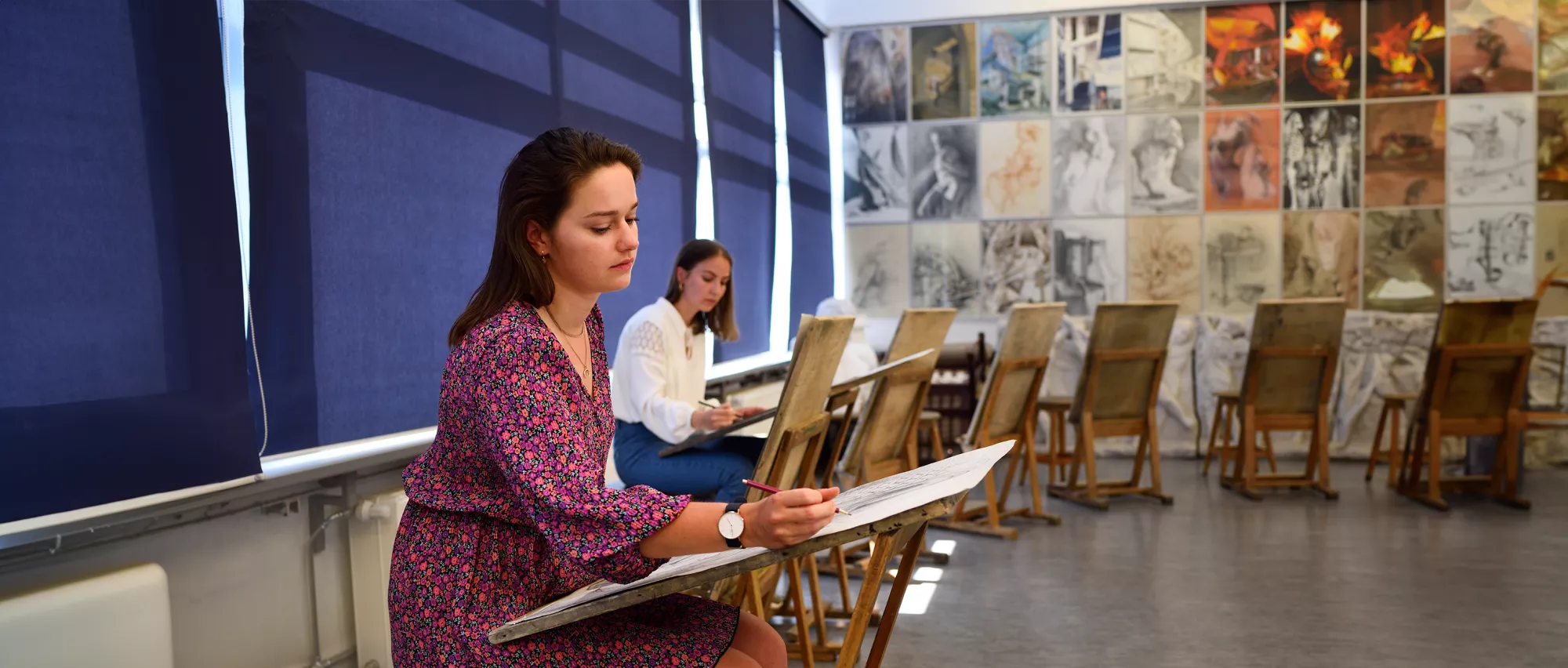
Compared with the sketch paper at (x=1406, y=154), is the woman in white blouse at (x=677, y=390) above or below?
below

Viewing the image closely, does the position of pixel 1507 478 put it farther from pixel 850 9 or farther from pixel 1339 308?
pixel 850 9

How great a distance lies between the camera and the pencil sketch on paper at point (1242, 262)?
28.8 feet

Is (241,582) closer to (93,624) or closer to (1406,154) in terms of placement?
(93,624)

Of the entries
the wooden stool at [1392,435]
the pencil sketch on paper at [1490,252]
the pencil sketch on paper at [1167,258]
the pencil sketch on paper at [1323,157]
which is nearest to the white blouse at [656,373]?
the wooden stool at [1392,435]

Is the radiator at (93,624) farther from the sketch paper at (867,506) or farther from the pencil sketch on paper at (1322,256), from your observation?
the pencil sketch on paper at (1322,256)

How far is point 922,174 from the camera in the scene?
9.25 metres

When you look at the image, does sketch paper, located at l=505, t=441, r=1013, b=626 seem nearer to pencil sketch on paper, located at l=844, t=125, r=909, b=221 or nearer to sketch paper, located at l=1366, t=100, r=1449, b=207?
pencil sketch on paper, located at l=844, t=125, r=909, b=221

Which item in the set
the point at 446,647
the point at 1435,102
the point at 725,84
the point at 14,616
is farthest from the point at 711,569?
the point at 1435,102

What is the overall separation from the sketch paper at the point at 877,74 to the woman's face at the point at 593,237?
7.75m

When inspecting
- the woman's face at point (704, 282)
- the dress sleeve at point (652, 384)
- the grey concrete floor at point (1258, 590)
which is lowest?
the grey concrete floor at point (1258, 590)

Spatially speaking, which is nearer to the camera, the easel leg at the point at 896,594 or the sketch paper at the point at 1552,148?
the easel leg at the point at 896,594

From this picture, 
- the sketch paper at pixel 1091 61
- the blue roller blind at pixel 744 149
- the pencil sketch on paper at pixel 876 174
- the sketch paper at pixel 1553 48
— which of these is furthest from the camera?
the pencil sketch on paper at pixel 876 174

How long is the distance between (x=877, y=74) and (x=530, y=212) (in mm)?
7900

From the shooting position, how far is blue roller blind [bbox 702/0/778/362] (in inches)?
259
